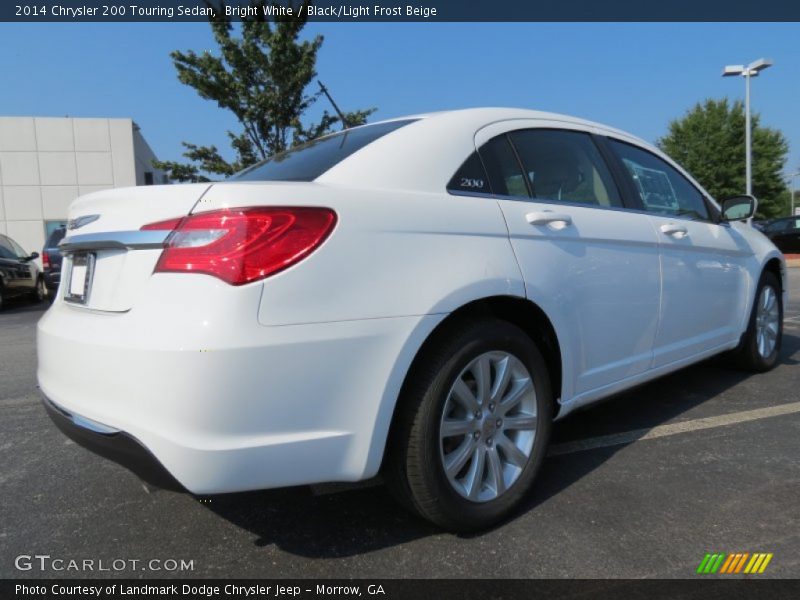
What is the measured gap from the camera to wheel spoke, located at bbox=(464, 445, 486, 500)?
207 cm

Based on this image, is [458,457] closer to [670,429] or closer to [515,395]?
[515,395]

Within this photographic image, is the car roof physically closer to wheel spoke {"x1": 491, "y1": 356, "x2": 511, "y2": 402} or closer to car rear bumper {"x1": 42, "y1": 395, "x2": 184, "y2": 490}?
wheel spoke {"x1": 491, "y1": 356, "x2": 511, "y2": 402}

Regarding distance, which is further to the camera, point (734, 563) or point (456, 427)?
point (456, 427)

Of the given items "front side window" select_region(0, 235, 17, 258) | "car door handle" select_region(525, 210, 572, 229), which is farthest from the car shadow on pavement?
"front side window" select_region(0, 235, 17, 258)

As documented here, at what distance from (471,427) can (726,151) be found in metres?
36.7

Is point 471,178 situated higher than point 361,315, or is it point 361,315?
point 471,178

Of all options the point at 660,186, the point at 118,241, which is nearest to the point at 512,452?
the point at 118,241

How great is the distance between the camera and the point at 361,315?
5.71 feet

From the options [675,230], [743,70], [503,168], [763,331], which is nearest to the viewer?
[503,168]

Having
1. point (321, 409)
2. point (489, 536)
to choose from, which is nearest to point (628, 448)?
point (489, 536)

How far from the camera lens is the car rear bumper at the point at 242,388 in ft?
5.18

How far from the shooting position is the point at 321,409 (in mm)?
1707

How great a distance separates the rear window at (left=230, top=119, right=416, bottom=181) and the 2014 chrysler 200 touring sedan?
0.05 feet
